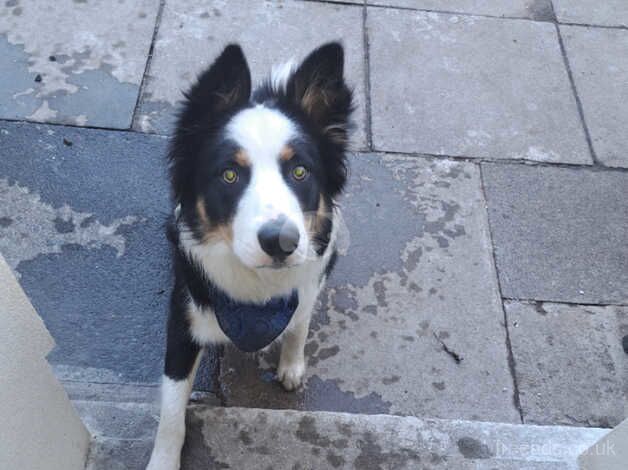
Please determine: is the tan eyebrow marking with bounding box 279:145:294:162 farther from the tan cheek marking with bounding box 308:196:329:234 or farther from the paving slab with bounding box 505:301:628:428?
the paving slab with bounding box 505:301:628:428

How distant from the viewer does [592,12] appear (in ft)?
15.7

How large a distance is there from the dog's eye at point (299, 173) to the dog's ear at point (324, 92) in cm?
25

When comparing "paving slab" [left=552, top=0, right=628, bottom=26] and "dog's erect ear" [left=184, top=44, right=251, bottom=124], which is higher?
"dog's erect ear" [left=184, top=44, right=251, bottom=124]

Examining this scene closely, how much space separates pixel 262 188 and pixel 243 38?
2.59 meters

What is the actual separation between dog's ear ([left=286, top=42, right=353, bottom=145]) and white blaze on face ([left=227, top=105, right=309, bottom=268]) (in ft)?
0.49

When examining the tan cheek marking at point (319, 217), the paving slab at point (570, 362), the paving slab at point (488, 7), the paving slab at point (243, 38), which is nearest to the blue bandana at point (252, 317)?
the tan cheek marking at point (319, 217)

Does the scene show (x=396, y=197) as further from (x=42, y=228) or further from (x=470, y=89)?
(x=42, y=228)

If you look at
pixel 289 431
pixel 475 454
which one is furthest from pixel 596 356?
pixel 289 431

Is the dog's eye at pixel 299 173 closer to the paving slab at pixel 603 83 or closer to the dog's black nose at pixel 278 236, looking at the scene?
the dog's black nose at pixel 278 236

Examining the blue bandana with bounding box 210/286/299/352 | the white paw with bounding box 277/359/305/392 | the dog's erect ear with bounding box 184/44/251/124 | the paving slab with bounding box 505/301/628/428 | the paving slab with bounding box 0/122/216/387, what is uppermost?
the dog's erect ear with bounding box 184/44/251/124

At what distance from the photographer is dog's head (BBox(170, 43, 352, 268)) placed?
75.3 inches

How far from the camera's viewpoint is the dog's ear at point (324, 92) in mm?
2156

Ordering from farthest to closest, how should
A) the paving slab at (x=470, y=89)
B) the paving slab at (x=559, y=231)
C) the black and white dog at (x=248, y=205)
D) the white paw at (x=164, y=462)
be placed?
the paving slab at (x=470, y=89) < the paving slab at (x=559, y=231) < the white paw at (x=164, y=462) < the black and white dog at (x=248, y=205)

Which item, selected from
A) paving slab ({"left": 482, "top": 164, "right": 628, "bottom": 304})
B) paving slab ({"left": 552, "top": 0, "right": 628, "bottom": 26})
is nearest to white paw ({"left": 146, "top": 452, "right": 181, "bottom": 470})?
paving slab ({"left": 482, "top": 164, "right": 628, "bottom": 304})
